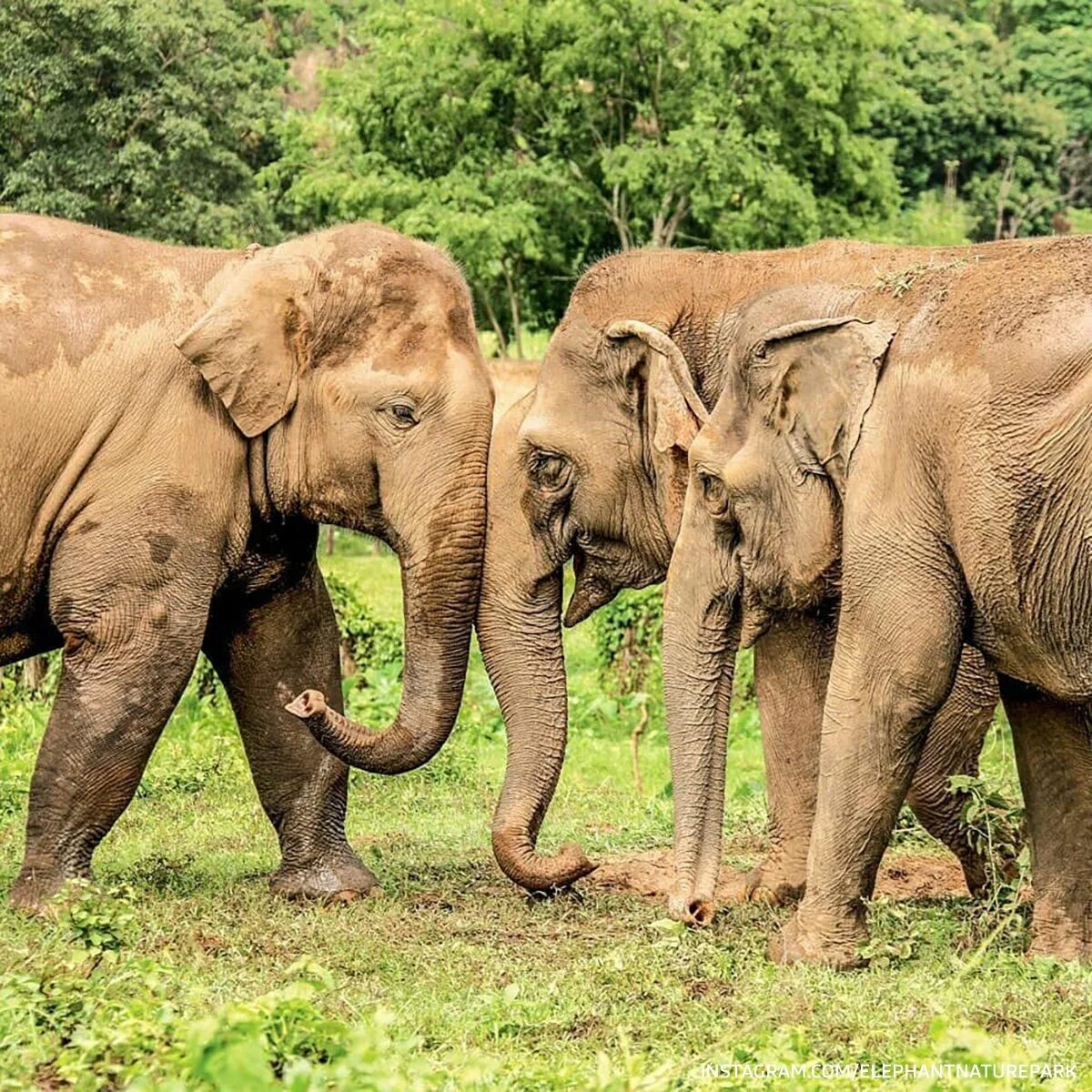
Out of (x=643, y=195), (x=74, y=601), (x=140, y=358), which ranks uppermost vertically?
(x=140, y=358)

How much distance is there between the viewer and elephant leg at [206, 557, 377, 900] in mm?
7855

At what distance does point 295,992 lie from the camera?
4.72 metres

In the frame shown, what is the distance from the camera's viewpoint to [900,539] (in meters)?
6.16

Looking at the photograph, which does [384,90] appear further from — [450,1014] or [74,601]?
[450,1014]

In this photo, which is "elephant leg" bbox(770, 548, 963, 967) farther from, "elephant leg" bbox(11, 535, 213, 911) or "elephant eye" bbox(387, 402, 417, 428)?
"elephant leg" bbox(11, 535, 213, 911)

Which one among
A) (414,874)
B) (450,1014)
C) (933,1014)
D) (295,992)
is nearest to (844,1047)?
(933,1014)

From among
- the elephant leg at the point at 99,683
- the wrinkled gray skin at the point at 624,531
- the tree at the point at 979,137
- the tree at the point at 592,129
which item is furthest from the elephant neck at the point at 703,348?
the tree at the point at 979,137

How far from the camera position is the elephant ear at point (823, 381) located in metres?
6.38

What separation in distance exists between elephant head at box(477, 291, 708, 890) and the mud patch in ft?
2.18

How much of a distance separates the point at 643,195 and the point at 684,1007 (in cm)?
1984

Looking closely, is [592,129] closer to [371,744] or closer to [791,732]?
[791,732]

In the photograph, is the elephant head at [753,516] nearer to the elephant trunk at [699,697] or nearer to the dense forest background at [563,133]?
the elephant trunk at [699,697]

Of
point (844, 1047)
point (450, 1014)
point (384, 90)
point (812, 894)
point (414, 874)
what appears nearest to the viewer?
point (844, 1047)

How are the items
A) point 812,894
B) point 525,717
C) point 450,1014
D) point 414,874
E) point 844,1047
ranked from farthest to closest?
point 414,874 → point 525,717 → point 812,894 → point 450,1014 → point 844,1047
